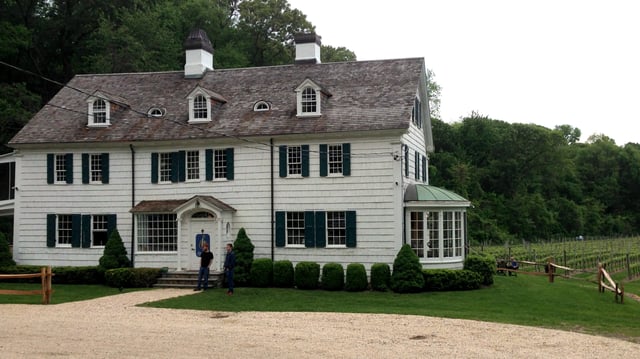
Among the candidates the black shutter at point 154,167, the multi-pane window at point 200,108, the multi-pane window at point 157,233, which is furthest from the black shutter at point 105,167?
the multi-pane window at point 200,108

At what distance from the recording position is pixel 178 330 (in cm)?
1483

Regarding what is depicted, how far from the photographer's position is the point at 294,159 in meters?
25.1

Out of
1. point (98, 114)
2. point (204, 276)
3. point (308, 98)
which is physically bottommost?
point (204, 276)

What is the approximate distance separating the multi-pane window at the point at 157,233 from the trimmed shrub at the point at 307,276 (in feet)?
18.4

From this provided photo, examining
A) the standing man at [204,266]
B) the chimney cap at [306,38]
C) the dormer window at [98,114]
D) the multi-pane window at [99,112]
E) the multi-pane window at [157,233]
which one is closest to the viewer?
the standing man at [204,266]

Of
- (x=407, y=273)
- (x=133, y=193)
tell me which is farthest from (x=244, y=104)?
(x=407, y=273)

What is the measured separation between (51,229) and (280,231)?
983 centimetres

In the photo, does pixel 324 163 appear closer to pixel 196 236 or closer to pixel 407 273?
pixel 407 273

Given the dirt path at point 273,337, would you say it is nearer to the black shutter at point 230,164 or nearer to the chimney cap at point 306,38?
the black shutter at point 230,164

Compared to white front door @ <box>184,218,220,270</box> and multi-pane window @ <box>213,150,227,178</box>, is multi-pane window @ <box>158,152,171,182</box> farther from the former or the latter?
white front door @ <box>184,218,220,270</box>

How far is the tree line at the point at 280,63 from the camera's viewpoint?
43.3 metres

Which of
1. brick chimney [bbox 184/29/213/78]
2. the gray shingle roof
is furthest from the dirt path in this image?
brick chimney [bbox 184/29/213/78]

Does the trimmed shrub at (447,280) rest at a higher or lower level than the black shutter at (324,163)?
lower

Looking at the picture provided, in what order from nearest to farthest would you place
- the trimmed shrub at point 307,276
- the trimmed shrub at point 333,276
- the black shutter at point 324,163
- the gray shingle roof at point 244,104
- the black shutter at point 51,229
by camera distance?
the trimmed shrub at point 333,276
the trimmed shrub at point 307,276
the black shutter at point 324,163
the gray shingle roof at point 244,104
the black shutter at point 51,229
